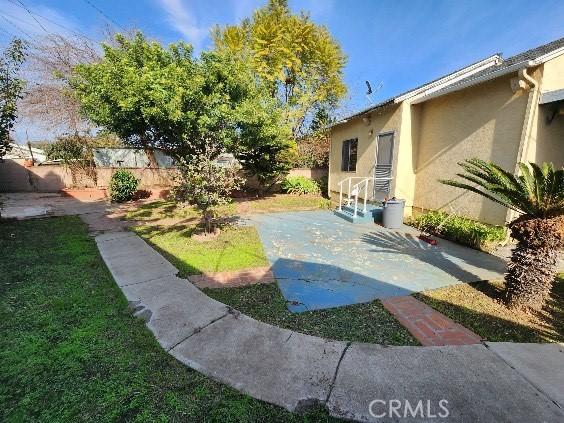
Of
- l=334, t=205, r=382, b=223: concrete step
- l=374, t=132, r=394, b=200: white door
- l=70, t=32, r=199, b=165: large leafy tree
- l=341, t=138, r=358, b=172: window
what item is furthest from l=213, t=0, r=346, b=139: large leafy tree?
l=334, t=205, r=382, b=223: concrete step

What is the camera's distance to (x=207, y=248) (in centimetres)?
596

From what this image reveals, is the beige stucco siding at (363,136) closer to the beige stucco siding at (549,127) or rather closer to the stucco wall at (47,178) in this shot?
the beige stucco siding at (549,127)

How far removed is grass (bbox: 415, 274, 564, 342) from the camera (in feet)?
10.0

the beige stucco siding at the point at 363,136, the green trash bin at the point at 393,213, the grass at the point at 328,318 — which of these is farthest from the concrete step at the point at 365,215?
the grass at the point at 328,318

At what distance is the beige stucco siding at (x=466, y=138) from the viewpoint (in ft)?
19.8

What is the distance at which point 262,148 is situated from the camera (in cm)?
1285

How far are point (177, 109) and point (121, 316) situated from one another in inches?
258

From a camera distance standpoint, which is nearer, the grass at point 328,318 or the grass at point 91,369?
the grass at point 91,369

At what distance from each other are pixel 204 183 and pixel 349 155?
7492mm

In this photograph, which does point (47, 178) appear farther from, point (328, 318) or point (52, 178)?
point (328, 318)

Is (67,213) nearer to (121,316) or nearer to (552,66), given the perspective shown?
(121,316)

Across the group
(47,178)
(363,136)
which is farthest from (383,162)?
(47,178)

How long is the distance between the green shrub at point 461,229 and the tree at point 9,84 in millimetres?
11655

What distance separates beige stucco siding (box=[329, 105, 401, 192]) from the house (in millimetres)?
38
